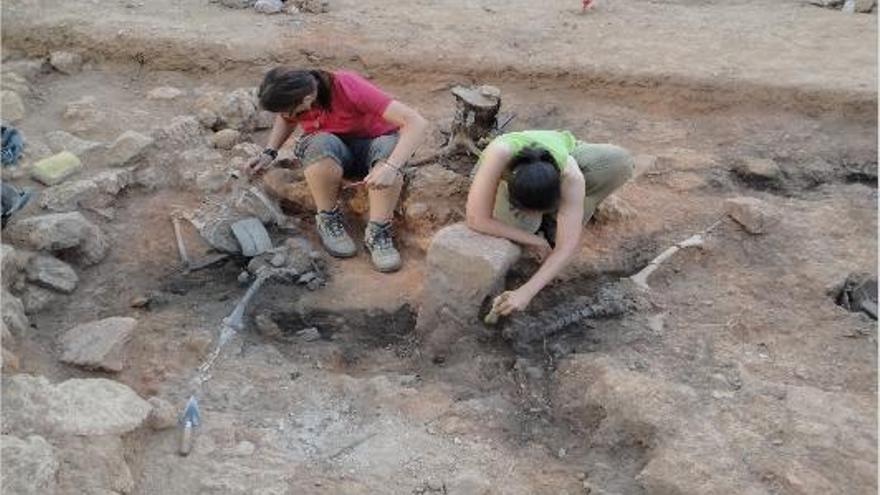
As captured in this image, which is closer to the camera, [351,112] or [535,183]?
[535,183]

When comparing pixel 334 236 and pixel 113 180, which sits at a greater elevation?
pixel 113 180

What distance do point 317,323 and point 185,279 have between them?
26.2 inches

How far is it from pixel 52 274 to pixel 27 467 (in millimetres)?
1399

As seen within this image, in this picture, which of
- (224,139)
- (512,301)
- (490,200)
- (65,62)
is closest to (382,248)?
(490,200)

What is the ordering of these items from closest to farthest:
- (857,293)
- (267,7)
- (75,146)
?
1. (857,293)
2. (75,146)
3. (267,7)

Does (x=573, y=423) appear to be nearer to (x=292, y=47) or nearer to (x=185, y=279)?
(x=185, y=279)

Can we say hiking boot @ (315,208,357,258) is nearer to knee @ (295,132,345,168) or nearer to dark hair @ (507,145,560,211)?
knee @ (295,132,345,168)

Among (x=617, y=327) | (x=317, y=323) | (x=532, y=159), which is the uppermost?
(x=532, y=159)

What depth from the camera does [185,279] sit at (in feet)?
12.7

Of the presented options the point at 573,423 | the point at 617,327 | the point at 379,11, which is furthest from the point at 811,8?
the point at 573,423

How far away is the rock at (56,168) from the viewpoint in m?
4.12

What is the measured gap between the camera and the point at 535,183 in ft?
10.00

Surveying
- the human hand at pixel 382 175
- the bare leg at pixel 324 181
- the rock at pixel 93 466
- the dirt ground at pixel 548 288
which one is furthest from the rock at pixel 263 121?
the rock at pixel 93 466

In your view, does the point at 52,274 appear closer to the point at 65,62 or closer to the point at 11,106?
the point at 11,106
